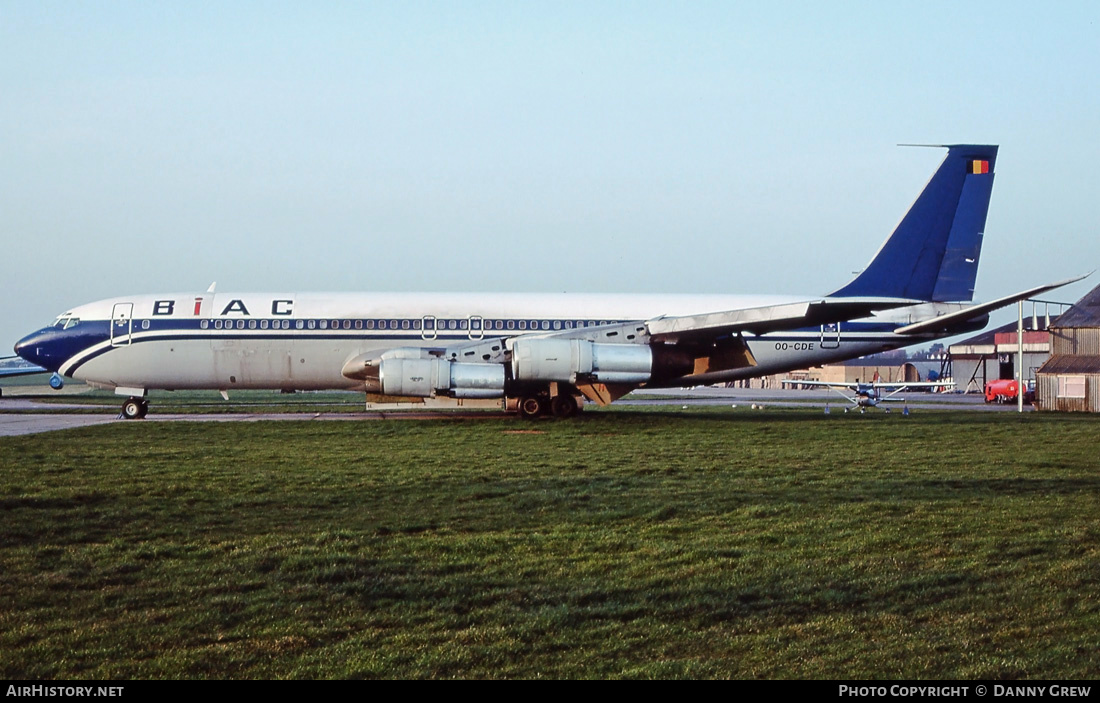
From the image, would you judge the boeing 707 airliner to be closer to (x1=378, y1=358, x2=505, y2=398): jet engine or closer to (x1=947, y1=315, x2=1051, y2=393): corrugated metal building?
(x1=378, y1=358, x2=505, y2=398): jet engine

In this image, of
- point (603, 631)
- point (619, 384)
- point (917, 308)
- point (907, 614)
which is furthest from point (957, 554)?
point (917, 308)

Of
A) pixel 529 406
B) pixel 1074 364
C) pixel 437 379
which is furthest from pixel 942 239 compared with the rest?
pixel 437 379

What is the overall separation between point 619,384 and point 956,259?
1092 cm

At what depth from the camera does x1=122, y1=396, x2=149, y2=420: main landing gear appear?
88.6 ft

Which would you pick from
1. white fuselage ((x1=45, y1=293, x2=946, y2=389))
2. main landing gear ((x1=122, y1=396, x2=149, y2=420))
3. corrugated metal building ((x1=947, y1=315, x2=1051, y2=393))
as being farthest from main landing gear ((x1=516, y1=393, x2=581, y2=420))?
corrugated metal building ((x1=947, y1=315, x2=1051, y2=393))

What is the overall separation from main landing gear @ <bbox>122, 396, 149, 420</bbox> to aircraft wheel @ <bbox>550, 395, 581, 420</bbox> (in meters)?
11.1

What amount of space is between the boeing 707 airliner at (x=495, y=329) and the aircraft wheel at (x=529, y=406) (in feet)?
0.12

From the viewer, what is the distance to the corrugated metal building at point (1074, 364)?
36.6m

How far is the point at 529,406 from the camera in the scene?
82.6 ft

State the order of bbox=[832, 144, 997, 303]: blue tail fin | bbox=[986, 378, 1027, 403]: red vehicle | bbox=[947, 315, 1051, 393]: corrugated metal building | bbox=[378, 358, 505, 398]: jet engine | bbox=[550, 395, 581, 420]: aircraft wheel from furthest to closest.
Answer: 1. bbox=[947, 315, 1051, 393]: corrugated metal building
2. bbox=[986, 378, 1027, 403]: red vehicle
3. bbox=[832, 144, 997, 303]: blue tail fin
4. bbox=[550, 395, 581, 420]: aircraft wheel
5. bbox=[378, 358, 505, 398]: jet engine

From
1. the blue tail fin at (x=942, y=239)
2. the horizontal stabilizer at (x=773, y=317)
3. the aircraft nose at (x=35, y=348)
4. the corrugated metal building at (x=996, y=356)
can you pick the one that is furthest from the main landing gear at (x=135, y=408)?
the corrugated metal building at (x=996, y=356)

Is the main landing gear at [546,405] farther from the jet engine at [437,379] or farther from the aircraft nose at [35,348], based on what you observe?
the aircraft nose at [35,348]

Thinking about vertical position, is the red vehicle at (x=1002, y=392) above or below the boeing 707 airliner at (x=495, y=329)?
below

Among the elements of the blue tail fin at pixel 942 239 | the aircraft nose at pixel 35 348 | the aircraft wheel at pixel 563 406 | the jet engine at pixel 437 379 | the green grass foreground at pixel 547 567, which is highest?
the blue tail fin at pixel 942 239
